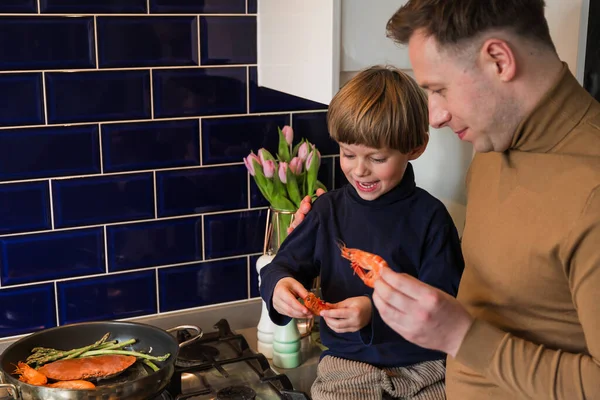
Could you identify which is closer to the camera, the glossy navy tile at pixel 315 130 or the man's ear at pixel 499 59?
the man's ear at pixel 499 59

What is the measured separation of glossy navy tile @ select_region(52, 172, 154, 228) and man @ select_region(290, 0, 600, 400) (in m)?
0.88

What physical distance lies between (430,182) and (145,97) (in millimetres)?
666

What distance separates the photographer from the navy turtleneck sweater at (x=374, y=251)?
139 cm

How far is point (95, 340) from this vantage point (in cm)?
161

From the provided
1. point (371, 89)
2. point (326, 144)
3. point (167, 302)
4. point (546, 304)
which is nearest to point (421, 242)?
point (371, 89)

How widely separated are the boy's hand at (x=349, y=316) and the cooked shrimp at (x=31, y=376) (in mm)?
545

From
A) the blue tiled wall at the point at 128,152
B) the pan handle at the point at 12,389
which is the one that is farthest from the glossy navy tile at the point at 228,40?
the pan handle at the point at 12,389

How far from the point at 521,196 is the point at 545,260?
103 mm

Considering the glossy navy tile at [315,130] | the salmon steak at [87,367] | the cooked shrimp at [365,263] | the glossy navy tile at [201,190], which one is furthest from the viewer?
the glossy navy tile at [315,130]

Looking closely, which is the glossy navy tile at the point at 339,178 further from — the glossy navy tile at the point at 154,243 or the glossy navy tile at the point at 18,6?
the glossy navy tile at the point at 18,6

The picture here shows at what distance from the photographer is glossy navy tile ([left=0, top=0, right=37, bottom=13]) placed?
61.1 inches

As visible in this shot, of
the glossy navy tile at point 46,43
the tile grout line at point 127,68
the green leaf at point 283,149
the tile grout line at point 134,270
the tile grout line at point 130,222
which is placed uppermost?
the glossy navy tile at point 46,43

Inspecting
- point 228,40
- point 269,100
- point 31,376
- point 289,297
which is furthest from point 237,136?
point 31,376

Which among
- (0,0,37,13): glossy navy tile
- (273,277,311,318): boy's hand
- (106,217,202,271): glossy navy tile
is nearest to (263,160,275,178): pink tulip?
(106,217,202,271): glossy navy tile
